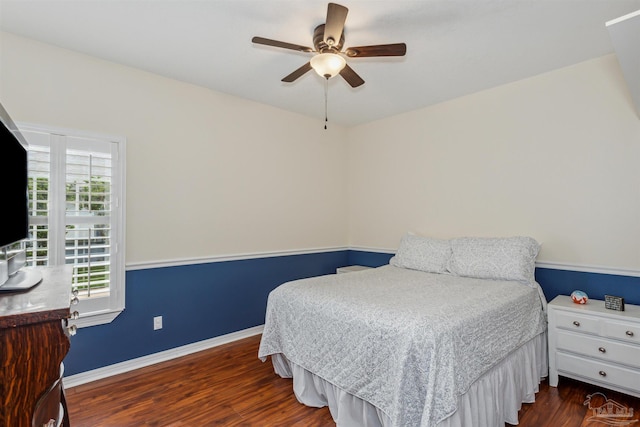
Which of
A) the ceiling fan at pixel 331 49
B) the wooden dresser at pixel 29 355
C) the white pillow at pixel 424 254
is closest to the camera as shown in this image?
the wooden dresser at pixel 29 355

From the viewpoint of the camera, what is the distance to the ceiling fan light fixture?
2.04 meters

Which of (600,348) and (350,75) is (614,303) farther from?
(350,75)

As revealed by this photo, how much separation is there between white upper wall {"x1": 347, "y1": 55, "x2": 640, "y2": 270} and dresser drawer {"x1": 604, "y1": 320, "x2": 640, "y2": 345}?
546 mm

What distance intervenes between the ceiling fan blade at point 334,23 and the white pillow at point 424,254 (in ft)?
7.13

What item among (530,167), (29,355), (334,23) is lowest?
(29,355)

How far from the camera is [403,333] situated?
5.61 feet

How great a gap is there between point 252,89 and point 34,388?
291 cm

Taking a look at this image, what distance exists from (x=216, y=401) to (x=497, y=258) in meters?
2.48

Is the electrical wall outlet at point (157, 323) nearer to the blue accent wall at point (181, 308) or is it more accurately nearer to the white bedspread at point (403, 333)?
the blue accent wall at point (181, 308)

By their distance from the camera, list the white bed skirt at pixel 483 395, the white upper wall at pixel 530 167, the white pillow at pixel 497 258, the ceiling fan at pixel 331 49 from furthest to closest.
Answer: the white pillow at pixel 497 258
the white upper wall at pixel 530 167
the ceiling fan at pixel 331 49
the white bed skirt at pixel 483 395

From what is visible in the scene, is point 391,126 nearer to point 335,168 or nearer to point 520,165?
point 335,168

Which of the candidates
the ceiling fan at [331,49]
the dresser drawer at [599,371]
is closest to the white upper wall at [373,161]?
the dresser drawer at [599,371]

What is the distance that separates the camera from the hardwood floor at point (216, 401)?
2078 millimetres

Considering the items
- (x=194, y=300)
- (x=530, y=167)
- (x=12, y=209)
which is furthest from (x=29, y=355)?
(x=530, y=167)
